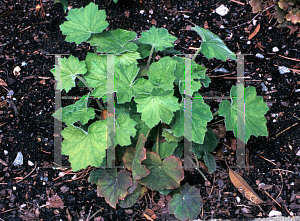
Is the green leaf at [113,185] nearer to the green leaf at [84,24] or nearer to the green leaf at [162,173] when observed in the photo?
the green leaf at [162,173]

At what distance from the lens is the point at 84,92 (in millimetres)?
2137

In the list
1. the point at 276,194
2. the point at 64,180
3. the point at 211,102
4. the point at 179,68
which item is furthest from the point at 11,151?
the point at 276,194

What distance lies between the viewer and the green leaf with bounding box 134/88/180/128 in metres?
1.45

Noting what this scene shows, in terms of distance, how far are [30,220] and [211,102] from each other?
1486 millimetres

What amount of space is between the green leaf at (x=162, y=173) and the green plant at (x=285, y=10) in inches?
60.8

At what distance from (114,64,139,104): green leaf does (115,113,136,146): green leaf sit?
13 centimetres

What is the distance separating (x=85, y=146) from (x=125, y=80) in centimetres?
43

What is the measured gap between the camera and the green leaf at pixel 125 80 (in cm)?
152

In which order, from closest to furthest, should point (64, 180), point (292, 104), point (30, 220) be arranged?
point (30, 220) < point (64, 180) < point (292, 104)

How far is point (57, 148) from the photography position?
6.36ft

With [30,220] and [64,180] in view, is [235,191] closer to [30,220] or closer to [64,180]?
[64,180]

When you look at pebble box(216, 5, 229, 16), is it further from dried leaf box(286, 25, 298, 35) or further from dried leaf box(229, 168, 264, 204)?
dried leaf box(229, 168, 264, 204)

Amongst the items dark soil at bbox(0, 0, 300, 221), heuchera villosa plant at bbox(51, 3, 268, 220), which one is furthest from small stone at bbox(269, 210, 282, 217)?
heuchera villosa plant at bbox(51, 3, 268, 220)

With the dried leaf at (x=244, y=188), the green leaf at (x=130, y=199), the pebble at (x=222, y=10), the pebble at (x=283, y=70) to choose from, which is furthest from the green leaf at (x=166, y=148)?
the pebble at (x=222, y=10)
